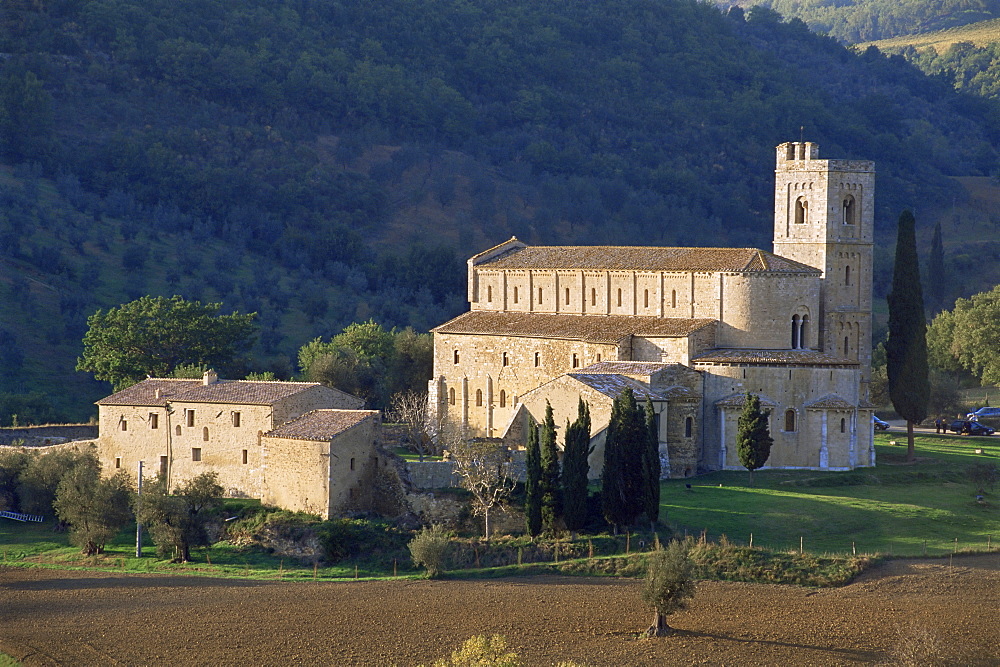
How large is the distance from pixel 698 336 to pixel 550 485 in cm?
1244

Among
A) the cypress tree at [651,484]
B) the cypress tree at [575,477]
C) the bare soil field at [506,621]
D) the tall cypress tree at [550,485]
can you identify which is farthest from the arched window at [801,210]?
the bare soil field at [506,621]

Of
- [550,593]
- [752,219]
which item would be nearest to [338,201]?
[752,219]

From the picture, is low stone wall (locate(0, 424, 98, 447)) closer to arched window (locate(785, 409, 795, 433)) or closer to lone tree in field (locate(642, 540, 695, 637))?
arched window (locate(785, 409, 795, 433))

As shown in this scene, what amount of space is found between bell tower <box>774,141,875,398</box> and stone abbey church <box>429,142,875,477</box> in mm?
55

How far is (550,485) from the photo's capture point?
134ft

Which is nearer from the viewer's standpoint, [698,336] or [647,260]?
[698,336]

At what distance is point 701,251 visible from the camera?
2163 inches

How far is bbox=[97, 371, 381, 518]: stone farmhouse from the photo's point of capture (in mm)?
42688

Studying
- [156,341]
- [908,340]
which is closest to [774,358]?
[908,340]

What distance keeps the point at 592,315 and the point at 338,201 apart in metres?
60.1

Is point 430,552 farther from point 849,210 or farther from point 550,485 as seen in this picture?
point 849,210

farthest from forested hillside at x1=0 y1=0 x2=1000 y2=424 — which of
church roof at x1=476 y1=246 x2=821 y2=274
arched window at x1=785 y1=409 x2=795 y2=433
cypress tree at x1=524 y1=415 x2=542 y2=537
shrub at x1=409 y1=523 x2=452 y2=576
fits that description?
shrub at x1=409 y1=523 x2=452 y2=576

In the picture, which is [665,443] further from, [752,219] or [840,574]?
[752,219]

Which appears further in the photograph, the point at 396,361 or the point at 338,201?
the point at 338,201
